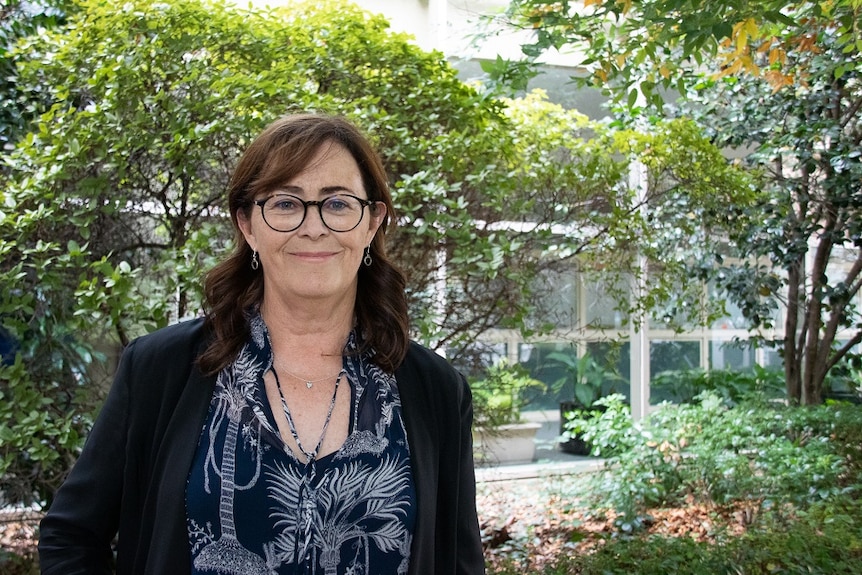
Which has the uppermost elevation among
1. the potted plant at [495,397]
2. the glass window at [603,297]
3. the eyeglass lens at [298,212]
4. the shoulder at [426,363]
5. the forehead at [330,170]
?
the glass window at [603,297]

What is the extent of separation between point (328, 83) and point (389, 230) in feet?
7.83

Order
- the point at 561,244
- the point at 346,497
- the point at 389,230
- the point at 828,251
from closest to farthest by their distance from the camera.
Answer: the point at 346,497 → the point at 389,230 → the point at 561,244 → the point at 828,251

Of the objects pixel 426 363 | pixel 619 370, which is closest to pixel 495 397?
pixel 426 363

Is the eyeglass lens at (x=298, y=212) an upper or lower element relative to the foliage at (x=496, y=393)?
upper

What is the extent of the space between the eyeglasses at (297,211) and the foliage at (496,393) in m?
2.62

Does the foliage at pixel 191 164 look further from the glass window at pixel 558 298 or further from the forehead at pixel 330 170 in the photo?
the forehead at pixel 330 170

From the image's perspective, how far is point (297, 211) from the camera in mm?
1970

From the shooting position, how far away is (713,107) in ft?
23.9

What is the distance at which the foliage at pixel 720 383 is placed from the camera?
915 cm

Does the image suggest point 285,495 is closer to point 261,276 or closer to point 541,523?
point 261,276

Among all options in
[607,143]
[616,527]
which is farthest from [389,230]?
[616,527]

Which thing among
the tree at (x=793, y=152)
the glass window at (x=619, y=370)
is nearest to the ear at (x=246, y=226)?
the tree at (x=793, y=152)

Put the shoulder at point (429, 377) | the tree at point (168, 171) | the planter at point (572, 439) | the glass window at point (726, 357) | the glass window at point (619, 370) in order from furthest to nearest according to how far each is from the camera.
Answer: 1. the glass window at point (726, 357)
2. the planter at point (572, 439)
3. the glass window at point (619, 370)
4. the tree at point (168, 171)
5. the shoulder at point (429, 377)

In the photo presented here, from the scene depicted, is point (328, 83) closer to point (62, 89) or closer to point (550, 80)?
point (62, 89)
